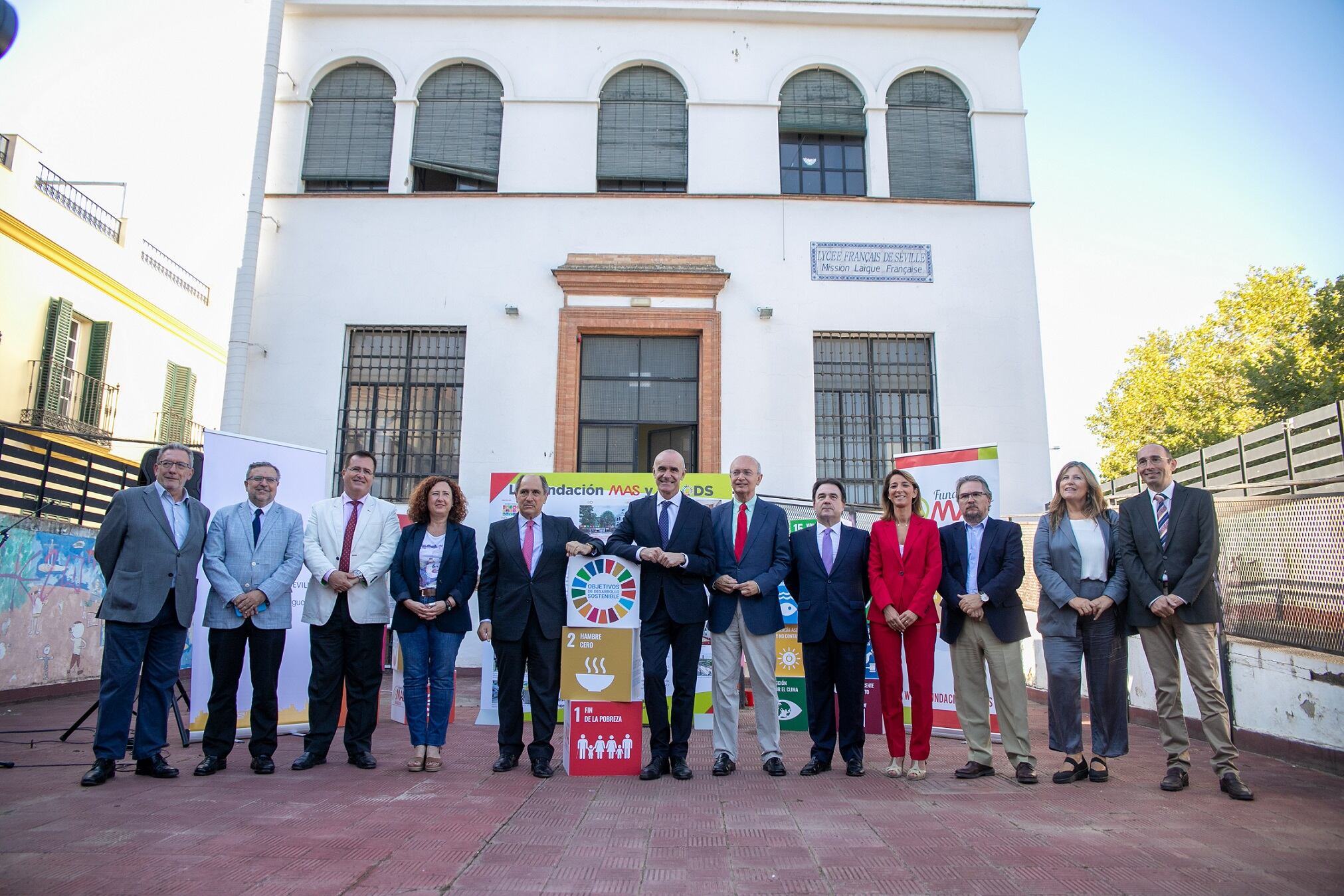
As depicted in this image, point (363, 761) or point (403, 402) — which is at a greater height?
point (403, 402)

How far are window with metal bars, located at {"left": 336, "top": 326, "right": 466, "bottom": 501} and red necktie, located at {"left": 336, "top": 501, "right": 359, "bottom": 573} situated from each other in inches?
239

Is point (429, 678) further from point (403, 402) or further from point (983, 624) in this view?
point (403, 402)

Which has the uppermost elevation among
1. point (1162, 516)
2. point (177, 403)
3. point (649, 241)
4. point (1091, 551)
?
point (649, 241)

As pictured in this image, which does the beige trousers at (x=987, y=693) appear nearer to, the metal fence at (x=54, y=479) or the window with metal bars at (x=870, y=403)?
the window with metal bars at (x=870, y=403)

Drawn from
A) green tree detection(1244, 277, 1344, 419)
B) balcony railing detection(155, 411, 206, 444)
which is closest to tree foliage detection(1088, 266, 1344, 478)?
green tree detection(1244, 277, 1344, 419)

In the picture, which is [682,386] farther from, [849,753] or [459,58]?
[849,753]

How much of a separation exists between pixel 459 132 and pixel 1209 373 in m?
31.5

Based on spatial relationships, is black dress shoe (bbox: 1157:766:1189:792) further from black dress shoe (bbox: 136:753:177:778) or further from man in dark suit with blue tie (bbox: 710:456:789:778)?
black dress shoe (bbox: 136:753:177:778)

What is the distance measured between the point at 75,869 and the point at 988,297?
12158mm

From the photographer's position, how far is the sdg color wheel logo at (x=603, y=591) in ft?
18.9

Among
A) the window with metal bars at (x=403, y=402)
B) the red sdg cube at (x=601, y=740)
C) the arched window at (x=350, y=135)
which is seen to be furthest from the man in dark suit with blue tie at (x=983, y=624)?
the arched window at (x=350, y=135)

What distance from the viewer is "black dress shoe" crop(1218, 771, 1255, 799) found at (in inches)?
189

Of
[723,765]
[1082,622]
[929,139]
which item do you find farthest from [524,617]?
[929,139]

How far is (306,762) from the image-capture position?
18.5 ft
